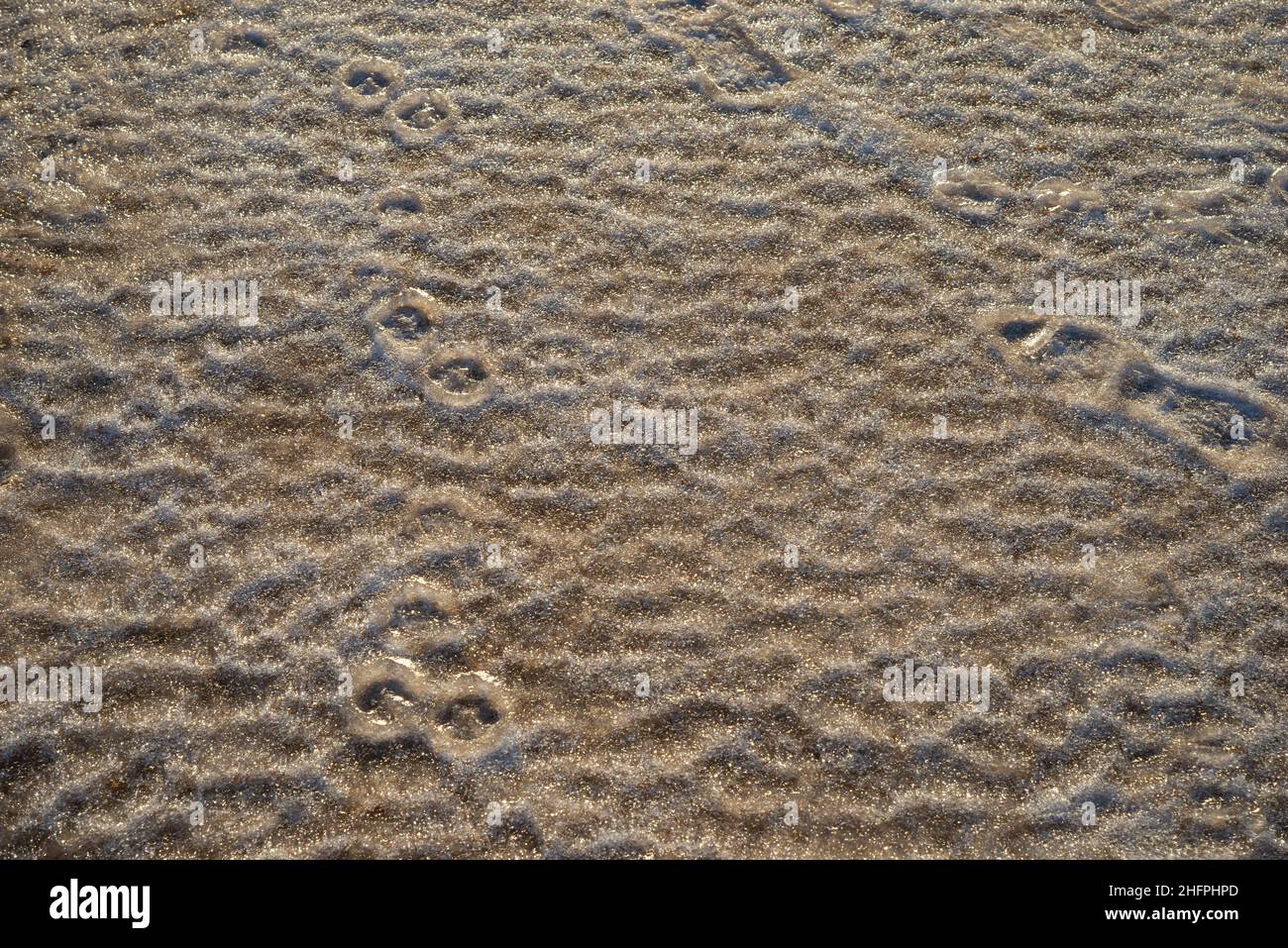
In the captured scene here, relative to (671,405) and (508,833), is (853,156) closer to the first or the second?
(671,405)

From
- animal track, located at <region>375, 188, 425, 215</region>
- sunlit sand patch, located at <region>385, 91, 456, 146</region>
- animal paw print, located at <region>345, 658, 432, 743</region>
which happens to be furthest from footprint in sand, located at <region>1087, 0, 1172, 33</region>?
animal paw print, located at <region>345, 658, 432, 743</region>

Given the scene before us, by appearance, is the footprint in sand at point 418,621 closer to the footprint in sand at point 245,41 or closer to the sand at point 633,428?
the sand at point 633,428

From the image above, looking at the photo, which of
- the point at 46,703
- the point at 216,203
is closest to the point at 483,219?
the point at 216,203

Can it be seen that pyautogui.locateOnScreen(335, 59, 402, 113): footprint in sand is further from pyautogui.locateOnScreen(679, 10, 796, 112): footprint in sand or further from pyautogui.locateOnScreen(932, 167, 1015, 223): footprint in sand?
pyautogui.locateOnScreen(932, 167, 1015, 223): footprint in sand

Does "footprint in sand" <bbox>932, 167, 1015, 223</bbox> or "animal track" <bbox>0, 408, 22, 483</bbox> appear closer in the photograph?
"animal track" <bbox>0, 408, 22, 483</bbox>

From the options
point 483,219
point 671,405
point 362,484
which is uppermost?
point 483,219

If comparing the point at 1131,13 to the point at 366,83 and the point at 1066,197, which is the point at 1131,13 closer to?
the point at 1066,197

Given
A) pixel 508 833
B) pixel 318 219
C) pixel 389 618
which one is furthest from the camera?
pixel 318 219

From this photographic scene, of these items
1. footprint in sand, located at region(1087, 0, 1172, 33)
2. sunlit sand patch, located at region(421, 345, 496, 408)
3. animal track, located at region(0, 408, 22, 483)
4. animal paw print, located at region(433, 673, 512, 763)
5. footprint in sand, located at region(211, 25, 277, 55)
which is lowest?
animal paw print, located at region(433, 673, 512, 763)
